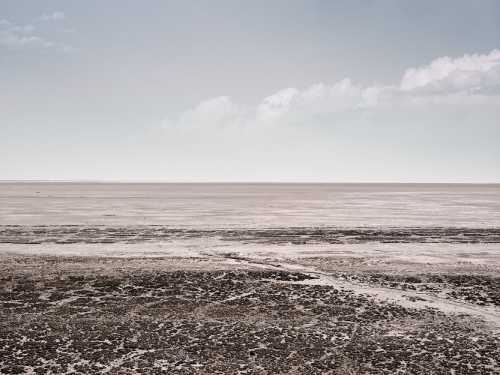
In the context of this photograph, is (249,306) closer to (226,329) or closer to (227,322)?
(227,322)

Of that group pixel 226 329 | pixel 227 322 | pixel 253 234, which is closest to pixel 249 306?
pixel 227 322

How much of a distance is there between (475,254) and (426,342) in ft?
39.4

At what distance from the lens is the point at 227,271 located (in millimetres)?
16438

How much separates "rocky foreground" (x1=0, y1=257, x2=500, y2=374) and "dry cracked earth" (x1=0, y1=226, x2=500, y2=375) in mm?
26

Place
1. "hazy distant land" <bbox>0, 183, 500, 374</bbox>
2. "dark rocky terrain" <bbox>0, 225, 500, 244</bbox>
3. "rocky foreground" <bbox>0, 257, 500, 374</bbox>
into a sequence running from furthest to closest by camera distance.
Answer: "dark rocky terrain" <bbox>0, 225, 500, 244</bbox> < "hazy distant land" <bbox>0, 183, 500, 374</bbox> < "rocky foreground" <bbox>0, 257, 500, 374</bbox>

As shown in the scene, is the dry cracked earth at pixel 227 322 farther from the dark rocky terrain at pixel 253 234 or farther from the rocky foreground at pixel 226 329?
the dark rocky terrain at pixel 253 234

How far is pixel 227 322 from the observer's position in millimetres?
10898

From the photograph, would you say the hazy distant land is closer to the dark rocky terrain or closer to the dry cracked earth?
→ the dry cracked earth

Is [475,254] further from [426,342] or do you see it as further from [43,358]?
[43,358]

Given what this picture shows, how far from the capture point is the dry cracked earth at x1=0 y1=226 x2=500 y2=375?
28.3ft

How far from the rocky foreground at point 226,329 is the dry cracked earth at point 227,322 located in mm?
26

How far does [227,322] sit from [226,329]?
0.46m

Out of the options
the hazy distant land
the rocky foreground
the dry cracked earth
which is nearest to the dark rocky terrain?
the hazy distant land

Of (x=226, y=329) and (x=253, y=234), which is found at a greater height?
(x=253, y=234)
